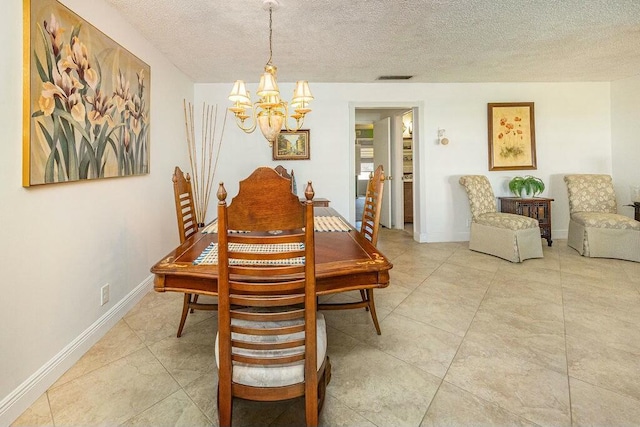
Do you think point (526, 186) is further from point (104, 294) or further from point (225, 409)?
point (104, 294)

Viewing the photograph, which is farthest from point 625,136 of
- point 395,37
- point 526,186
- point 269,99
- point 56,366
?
point 56,366

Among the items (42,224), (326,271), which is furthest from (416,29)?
(42,224)

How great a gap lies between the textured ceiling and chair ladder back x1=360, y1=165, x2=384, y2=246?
4.49 ft

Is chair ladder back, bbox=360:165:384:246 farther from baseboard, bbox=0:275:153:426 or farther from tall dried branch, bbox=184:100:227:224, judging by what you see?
tall dried branch, bbox=184:100:227:224

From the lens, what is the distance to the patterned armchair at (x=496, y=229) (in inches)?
143

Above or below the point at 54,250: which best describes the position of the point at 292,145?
above

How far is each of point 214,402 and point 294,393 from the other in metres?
0.55

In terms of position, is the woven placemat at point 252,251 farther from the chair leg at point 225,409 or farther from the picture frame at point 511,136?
the picture frame at point 511,136

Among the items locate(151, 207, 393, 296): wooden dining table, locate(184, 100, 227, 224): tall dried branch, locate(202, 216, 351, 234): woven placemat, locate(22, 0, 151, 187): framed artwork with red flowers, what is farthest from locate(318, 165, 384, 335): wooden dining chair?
locate(184, 100, 227, 224): tall dried branch

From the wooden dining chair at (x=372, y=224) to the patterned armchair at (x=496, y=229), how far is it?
2.30 meters

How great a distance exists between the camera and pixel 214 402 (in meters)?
1.46

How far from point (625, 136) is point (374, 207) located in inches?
189

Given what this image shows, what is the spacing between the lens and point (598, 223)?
12.2ft

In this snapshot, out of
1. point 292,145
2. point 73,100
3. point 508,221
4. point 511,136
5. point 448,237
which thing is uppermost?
point 511,136
